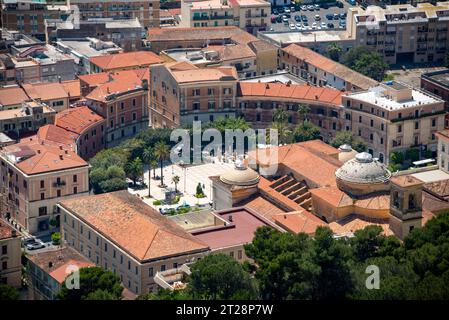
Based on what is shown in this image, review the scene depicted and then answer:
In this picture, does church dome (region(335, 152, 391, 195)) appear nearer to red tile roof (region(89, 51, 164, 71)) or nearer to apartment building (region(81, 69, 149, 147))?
apartment building (region(81, 69, 149, 147))

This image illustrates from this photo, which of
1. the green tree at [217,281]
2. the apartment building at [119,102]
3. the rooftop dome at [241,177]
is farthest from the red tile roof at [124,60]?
the green tree at [217,281]

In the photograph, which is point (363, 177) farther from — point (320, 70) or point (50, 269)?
point (320, 70)

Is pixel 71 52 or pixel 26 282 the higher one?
pixel 71 52

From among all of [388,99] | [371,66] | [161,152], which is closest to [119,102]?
[161,152]

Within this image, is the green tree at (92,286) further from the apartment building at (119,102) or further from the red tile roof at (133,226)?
the apartment building at (119,102)
